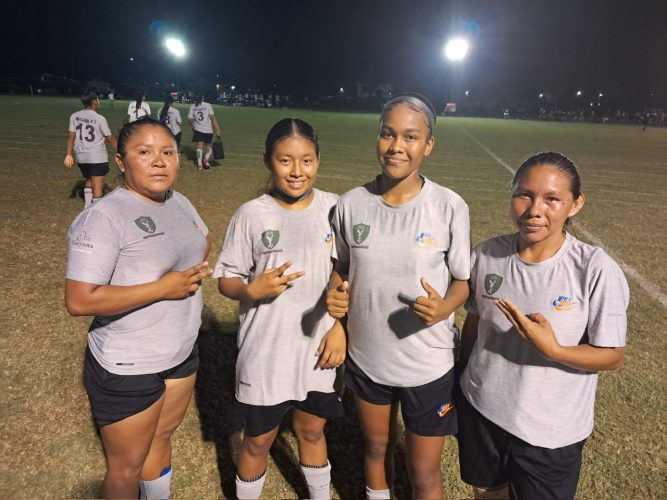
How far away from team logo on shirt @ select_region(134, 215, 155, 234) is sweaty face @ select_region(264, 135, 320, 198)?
63cm

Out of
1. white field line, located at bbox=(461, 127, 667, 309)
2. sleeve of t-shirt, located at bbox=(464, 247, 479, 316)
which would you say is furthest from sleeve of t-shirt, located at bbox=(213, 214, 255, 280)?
white field line, located at bbox=(461, 127, 667, 309)

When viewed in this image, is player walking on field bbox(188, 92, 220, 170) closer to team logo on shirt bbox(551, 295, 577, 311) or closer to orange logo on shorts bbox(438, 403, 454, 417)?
orange logo on shorts bbox(438, 403, 454, 417)

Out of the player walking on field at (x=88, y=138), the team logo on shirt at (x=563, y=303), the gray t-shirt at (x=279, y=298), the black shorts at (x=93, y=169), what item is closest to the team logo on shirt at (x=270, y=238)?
the gray t-shirt at (x=279, y=298)

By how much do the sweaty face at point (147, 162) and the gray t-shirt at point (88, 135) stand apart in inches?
282

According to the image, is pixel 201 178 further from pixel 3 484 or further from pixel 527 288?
pixel 527 288

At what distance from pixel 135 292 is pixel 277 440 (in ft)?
6.12

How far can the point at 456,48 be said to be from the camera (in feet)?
258

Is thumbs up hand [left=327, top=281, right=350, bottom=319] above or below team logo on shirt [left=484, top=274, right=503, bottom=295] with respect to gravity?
below

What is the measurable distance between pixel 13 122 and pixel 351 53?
72.4m

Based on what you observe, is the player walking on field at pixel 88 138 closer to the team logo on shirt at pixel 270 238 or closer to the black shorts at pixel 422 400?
the team logo on shirt at pixel 270 238

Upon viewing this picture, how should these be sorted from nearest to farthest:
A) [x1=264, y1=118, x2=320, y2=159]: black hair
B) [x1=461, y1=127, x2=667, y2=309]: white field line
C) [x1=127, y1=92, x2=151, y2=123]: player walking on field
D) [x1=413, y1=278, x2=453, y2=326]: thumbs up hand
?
[x1=413, y1=278, x2=453, y2=326]: thumbs up hand
[x1=264, y1=118, x2=320, y2=159]: black hair
[x1=461, y1=127, x2=667, y2=309]: white field line
[x1=127, y1=92, x2=151, y2=123]: player walking on field

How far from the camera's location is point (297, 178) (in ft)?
7.15

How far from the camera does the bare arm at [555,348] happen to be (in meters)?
1.75

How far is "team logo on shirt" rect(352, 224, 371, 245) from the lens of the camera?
219cm
